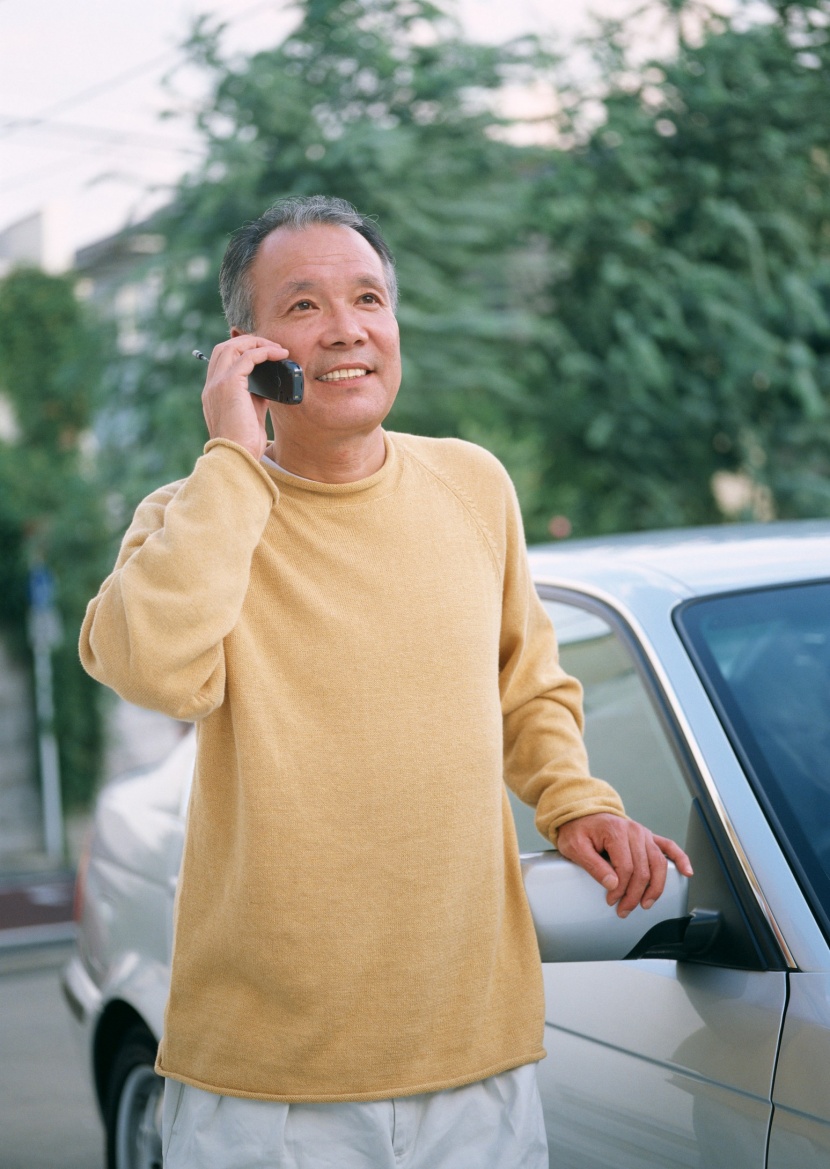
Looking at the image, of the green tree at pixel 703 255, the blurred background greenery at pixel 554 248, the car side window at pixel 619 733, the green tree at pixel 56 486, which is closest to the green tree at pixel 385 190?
the blurred background greenery at pixel 554 248

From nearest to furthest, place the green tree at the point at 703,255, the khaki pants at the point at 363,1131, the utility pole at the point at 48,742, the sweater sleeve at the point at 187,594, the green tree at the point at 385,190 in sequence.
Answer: the sweater sleeve at the point at 187,594 → the khaki pants at the point at 363,1131 → the green tree at the point at 385,190 → the green tree at the point at 703,255 → the utility pole at the point at 48,742

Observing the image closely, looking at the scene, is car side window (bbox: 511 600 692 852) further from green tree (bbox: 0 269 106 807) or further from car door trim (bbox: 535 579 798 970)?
green tree (bbox: 0 269 106 807)

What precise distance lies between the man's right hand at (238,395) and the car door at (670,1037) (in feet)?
2.70

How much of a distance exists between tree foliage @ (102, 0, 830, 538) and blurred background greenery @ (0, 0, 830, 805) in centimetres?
2

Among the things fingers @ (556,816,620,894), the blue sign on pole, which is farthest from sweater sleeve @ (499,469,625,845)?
the blue sign on pole

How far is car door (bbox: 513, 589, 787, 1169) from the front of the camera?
1.78 meters

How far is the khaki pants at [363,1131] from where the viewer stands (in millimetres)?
1660

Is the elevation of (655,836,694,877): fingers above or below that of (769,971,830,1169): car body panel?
above

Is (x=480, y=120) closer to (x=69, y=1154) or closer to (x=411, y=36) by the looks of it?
(x=411, y=36)

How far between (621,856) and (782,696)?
1.61 feet

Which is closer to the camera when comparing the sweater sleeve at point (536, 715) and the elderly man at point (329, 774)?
the elderly man at point (329, 774)

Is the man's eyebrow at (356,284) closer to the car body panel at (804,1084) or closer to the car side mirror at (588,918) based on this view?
the car side mirror at (588,918)

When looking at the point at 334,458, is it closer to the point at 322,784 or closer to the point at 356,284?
the point at 356,284

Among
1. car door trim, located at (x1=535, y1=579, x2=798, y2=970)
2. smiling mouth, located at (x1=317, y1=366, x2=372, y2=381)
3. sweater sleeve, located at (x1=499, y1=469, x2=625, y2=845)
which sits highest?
smiling mouth, located at (x1=317, y1=366, x2=372, y2=381)
